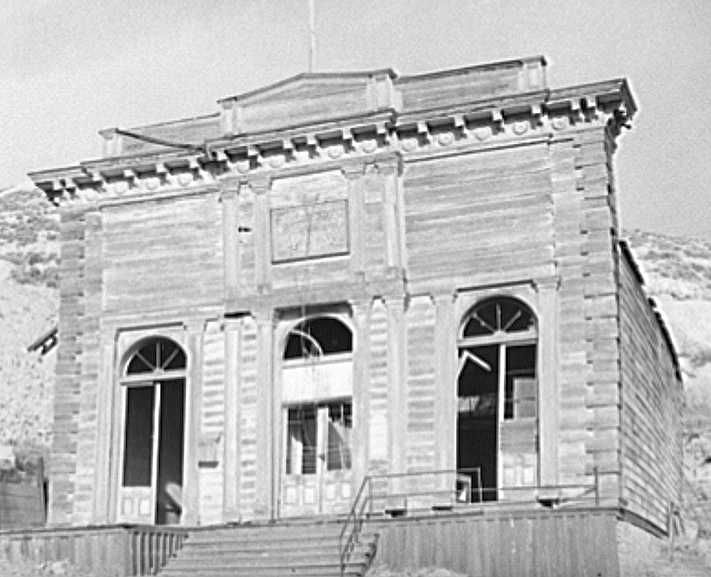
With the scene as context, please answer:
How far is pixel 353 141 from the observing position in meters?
28.5

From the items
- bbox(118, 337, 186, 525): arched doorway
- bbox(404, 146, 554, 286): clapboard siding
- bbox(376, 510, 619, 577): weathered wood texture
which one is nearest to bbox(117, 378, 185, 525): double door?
bbox(118, 337, 186, 525): arched doorway

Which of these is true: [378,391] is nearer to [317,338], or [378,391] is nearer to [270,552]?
[317,338]

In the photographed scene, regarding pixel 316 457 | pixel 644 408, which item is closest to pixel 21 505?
pixel 316 457

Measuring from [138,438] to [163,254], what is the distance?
14.0ft

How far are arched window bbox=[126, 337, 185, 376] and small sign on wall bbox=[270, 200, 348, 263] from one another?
343 cm

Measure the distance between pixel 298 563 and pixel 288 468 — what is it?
4.33 m

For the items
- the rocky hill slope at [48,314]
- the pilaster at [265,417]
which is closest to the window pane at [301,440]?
the pilaster at [265,417]

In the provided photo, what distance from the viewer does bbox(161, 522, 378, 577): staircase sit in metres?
24.2

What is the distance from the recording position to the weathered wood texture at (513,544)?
23.0 metres

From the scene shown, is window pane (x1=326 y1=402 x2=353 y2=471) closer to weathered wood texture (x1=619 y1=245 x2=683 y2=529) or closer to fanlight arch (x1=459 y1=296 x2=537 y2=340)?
fanlight arch (x1=459 y1=296 x2=537 y2=340)

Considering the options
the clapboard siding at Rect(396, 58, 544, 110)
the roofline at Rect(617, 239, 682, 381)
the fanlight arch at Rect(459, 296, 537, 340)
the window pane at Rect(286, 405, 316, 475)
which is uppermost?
the clapboard siding at Rect(396, 58, 544, 110)

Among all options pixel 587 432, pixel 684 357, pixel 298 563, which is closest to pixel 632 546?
pixel 587 432

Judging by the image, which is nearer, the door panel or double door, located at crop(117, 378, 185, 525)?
double door, located at crop(117, 378, 185, 525)

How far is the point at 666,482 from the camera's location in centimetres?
3319
